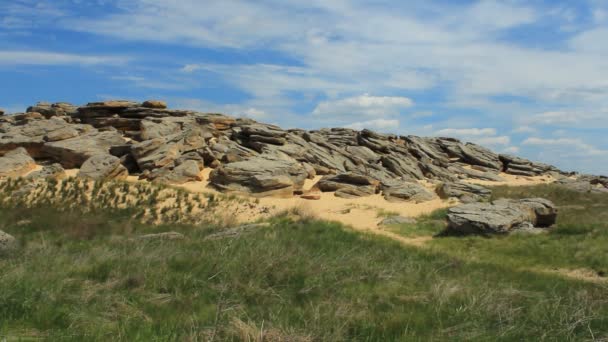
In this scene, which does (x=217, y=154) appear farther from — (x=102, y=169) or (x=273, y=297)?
(x=273, y=297)

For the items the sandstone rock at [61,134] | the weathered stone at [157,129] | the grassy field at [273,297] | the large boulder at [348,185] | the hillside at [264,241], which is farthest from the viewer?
the weathered stone at [157,129]

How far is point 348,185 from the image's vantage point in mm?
28516

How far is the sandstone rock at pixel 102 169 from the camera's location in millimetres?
25516

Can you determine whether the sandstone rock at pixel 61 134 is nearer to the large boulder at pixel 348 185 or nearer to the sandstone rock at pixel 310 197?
the sandstone rock at pixel 310 197

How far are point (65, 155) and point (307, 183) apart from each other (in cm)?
1473

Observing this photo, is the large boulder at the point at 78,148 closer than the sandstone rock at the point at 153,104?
Yes

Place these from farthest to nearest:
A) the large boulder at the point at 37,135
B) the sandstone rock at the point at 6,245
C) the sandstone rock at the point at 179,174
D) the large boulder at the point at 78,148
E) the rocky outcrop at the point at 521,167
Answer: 1. the rocky outcrop at the point at 521,167
2. the large boulder at the point at 37,135
3. the large boulder at the point at 78,148
4. the sandstone rock at the point at 179,174
5. the sandstone rock at the point at 6,245

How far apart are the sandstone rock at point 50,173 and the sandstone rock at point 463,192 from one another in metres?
21.7

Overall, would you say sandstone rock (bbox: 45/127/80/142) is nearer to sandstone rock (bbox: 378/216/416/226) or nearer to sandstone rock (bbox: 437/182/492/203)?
sandstone rock (bbox: 378/216/416/226)

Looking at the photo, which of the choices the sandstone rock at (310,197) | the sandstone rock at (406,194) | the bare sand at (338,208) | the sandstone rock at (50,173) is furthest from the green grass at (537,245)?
the sandstone rock at (50,173)

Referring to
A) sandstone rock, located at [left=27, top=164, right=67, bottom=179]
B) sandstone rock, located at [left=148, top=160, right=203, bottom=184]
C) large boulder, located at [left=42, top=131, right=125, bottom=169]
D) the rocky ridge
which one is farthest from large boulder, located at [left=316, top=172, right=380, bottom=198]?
sandstone rock, located at [left=27, top=164, right=67, bottom=179]

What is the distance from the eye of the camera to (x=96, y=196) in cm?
2211

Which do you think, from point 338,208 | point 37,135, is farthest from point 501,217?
A: point 37,135

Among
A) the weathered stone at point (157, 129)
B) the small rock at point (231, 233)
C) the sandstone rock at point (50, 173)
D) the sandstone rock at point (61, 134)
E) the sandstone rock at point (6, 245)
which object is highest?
the weathered stone at point (157, 129)
